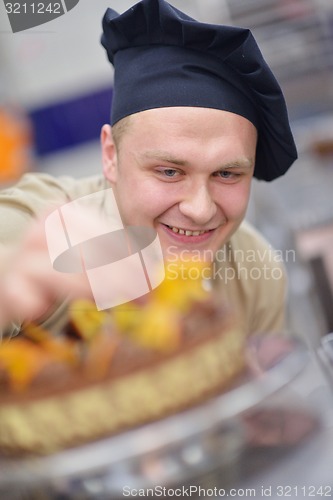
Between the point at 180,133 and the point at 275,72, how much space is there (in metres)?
0.22

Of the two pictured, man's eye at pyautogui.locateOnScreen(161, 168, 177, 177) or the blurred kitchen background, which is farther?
the blurred kitchen background

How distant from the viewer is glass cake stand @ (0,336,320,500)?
476 mm

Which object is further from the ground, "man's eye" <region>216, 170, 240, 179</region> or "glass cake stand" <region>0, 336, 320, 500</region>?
"man's eye" <region>216, 170, 240, 179</region>

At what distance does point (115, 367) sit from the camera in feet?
1.99

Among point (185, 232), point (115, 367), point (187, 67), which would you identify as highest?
point (187, 67)

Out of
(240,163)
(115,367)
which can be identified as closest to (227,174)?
(240,163)

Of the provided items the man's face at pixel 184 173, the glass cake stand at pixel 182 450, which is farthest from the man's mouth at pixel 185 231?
the glass cake stand at pixel 182 450

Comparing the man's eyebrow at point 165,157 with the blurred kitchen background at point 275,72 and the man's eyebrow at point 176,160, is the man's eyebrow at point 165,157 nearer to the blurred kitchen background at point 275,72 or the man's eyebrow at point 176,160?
the man's eyebrow at point 176,160

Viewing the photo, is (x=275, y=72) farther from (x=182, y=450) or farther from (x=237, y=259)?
(x=182, y=450)

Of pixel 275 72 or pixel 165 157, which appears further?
pixel 275 72

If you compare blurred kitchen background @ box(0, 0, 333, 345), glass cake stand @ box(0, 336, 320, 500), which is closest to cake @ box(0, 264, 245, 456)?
glass cake stand @ box(0, 336, 320, 500)

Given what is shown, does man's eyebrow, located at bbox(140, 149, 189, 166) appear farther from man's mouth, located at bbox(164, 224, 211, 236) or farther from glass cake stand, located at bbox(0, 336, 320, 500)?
glass cake stand, located at bbox(0, 336, 320, 500)

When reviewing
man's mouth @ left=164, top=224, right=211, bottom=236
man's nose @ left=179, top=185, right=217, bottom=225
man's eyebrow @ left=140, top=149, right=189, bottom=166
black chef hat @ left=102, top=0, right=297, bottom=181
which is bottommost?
man's mouth @ left=164, top=224, right=211, bottom=236

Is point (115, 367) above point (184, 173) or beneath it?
beneath
